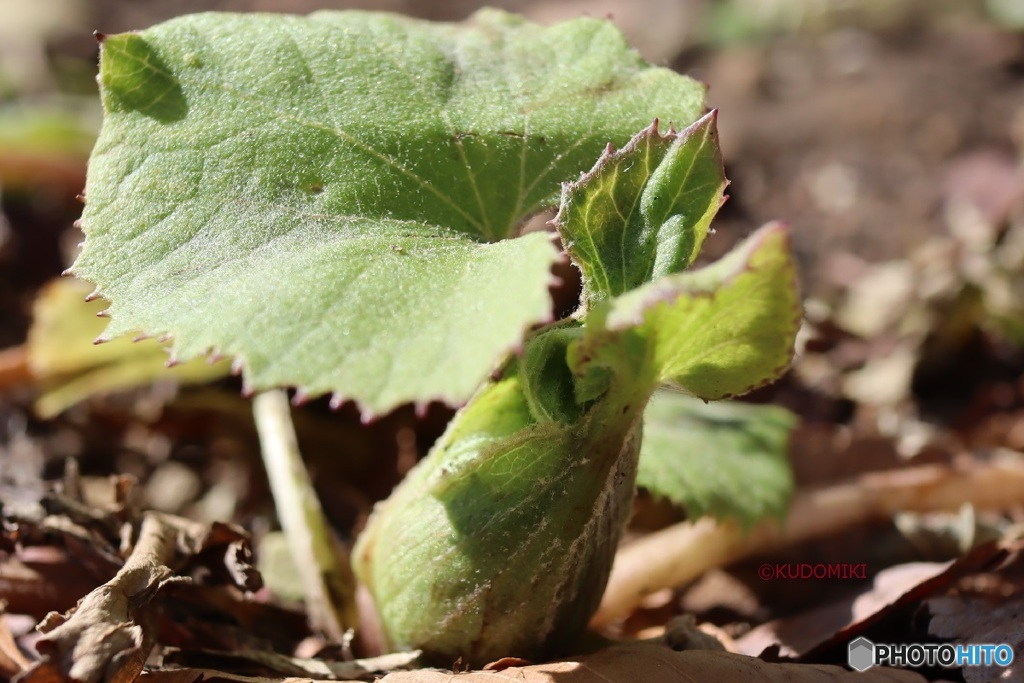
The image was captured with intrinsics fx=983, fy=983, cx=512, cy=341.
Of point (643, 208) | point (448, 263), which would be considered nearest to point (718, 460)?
point (643, 208)

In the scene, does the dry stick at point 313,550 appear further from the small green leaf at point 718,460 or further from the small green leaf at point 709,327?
the small green leaf at point 709,327

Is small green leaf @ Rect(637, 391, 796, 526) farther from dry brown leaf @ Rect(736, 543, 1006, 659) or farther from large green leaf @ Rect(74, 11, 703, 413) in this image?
large green leaf @ Rect(74, 11, 703, 413)

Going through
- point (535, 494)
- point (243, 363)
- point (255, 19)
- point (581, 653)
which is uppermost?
point (255, 19)

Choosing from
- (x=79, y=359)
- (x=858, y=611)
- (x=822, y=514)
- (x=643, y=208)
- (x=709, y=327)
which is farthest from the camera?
(x=79, y=359)

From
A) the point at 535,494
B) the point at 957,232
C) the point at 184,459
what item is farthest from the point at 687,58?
the point at 535,494

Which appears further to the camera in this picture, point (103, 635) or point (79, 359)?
point (79, 359)

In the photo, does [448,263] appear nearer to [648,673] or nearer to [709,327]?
[709,327]

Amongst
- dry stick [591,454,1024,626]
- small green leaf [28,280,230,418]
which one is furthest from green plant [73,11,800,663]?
small green leaf [28,280,230,418]

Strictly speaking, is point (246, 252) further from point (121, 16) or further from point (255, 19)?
point (121, 16)
